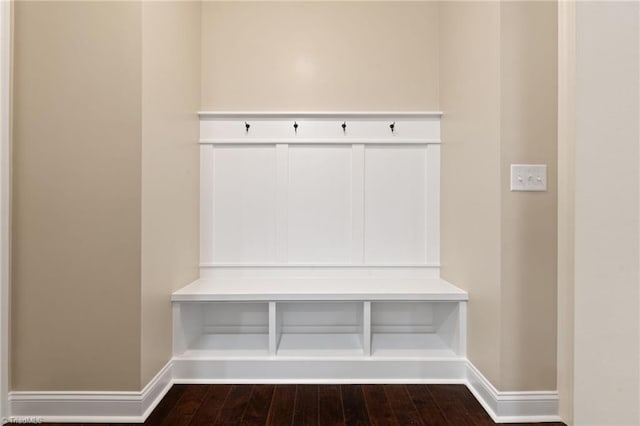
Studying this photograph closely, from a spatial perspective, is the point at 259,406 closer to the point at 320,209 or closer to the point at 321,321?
the point at 321,321

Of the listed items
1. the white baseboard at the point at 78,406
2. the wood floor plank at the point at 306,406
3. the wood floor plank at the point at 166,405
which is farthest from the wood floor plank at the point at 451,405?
the white baseboard at the point at 78,406

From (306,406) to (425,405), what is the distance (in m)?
0.62

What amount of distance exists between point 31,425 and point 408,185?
8.24ft

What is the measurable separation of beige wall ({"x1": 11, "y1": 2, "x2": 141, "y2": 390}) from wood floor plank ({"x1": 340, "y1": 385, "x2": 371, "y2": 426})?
111 cm

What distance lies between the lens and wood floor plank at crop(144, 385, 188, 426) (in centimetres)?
164

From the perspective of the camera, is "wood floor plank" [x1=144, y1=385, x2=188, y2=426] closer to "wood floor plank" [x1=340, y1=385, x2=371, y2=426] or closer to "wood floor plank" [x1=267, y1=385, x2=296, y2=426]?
"wood floor plank" [x1=267, y1=385, x2=296, y2=426]

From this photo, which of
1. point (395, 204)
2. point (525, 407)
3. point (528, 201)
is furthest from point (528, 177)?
point (525, 407)

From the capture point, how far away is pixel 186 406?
5.76 ft

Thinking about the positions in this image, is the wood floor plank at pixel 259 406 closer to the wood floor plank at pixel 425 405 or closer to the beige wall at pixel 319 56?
Answer: the wood floor plank at pixel 425 405

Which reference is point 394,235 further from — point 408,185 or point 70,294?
point 70,294

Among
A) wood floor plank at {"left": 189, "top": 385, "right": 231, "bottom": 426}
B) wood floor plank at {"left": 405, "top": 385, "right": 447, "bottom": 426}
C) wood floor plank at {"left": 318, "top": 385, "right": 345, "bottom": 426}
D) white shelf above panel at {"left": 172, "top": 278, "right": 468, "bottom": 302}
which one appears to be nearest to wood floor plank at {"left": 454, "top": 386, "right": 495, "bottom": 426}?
wood floor plank at {"left": 405, "top": 385, "right": 447, "bottom": 426}

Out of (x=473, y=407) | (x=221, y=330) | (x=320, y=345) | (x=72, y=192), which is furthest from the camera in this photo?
(x=221, y=330)

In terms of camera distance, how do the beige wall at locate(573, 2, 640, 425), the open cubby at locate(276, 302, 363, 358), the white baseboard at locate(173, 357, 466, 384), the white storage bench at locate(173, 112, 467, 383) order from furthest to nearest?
the white storage bench at locate(173, 112, 467, 383), the open cubby at locate(276, 302, 363, 358), the white baseboard at locate(173, 357, 466, 384), the beige wall at locate(573, 2, 640, 425)

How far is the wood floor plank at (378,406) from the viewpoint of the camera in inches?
64.8
